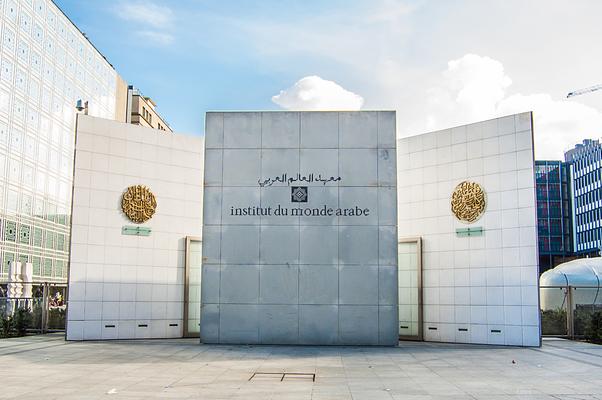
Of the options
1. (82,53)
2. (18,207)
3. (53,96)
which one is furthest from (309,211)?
(82,53)

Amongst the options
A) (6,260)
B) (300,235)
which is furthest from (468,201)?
(6,260)

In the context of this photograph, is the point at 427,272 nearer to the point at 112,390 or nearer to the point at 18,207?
the point at 112,390

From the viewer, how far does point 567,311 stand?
28750 mm

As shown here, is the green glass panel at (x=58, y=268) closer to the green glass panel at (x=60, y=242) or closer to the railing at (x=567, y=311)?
the green glass panel at (x=60, y=242)

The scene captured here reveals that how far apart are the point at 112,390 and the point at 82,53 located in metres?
76.1

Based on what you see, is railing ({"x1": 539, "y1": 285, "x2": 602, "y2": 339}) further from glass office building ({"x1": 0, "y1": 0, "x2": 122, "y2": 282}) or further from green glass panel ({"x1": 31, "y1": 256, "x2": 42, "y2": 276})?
green glass panel ({"x1": 31, "y1": 256, "x2": 42, "y2": 276})

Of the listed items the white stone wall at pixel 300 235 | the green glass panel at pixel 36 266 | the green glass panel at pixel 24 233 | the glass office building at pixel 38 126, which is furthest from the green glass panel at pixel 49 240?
the white stone wall at pixel 300 235

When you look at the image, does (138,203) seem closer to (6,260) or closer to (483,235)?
(483,235)

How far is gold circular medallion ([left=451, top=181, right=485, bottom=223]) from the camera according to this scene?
88.2ft

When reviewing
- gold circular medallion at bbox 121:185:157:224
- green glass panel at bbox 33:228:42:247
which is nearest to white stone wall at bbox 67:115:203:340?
gold circular medallion at bbox 121:185:157:224

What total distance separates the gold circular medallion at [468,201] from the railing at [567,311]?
5.57 meters

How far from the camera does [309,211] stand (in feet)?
85.2

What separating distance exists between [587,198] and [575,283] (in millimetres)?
110156

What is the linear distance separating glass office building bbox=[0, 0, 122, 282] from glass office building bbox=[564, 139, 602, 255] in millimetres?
99859
